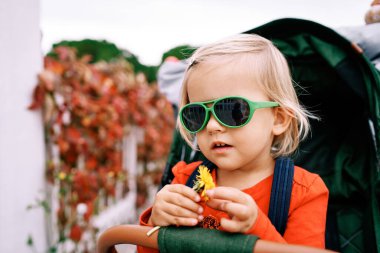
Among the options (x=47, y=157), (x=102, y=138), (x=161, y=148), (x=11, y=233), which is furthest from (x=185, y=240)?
(x=161, y=148)

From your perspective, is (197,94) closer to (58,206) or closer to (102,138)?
(58,206)

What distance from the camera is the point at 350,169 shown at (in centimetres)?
179

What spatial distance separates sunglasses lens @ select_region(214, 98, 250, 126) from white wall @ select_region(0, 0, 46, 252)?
1403 millimetres

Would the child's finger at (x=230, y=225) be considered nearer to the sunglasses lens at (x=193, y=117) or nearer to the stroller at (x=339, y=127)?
the sunglasses lens at (x=193, y=117)

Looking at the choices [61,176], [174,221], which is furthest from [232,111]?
[61,176]

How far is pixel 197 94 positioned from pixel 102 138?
253 cm

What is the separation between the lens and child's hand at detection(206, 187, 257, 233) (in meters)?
1.06

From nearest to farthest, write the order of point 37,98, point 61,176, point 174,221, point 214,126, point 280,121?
point 174,221 < point 214,126 < point 280,121 < point 37,98 < point 61,176

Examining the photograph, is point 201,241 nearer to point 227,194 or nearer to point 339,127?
point 227,194

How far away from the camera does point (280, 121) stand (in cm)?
143

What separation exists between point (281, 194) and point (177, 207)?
1.22ft

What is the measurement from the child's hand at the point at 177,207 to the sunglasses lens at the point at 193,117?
23 cm

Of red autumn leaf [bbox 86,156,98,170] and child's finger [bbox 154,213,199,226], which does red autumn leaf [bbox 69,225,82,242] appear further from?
child's finger [bbox 154,213,199,226]

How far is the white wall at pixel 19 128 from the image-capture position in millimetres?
2199
